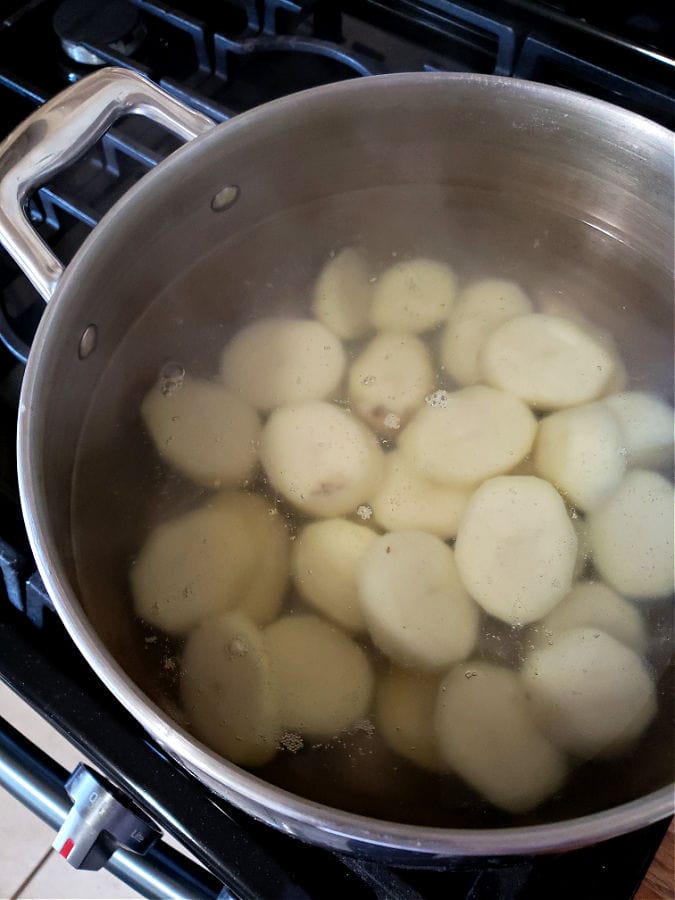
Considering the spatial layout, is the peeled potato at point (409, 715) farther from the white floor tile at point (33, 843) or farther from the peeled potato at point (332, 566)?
the white floor tile at point (33, 843)

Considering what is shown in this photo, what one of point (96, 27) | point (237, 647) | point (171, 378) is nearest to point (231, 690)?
point (237, 647)

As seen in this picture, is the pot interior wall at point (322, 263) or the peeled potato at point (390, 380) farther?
the peeled potato at point (390, 380)

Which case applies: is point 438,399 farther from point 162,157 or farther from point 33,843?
point 33,843

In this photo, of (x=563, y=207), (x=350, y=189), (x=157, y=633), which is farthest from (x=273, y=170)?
(x=157, y=633)

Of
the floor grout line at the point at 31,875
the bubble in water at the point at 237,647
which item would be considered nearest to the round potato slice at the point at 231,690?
the bubble in water at the point at 237,647

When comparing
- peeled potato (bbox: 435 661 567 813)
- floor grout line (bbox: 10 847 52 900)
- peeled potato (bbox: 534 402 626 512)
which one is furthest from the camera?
floor grout line (bbox: 10 847 52 900)

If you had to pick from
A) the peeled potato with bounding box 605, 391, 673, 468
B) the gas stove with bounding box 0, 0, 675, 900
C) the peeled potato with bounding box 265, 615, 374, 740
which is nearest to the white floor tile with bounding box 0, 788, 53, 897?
the gas stove with bounding box 0, 0, 675, 900

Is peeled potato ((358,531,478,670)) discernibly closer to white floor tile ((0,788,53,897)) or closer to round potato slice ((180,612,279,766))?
round potato slice ((180,612,279,766))
